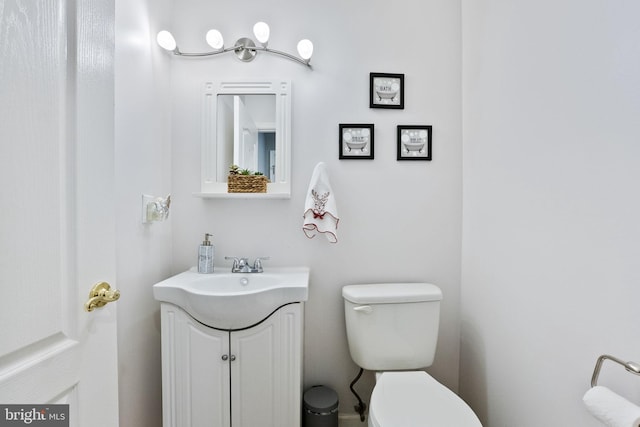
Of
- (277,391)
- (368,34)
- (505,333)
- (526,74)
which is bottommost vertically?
(277,391)

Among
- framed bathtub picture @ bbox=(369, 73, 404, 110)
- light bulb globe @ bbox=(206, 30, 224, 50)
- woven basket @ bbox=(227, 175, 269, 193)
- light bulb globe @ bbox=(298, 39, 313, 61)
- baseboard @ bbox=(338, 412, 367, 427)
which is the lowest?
baseboard @ bbox=(338, 412, 367, 427)

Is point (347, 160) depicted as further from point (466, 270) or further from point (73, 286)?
point (73, 286)

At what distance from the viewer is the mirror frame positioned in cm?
153

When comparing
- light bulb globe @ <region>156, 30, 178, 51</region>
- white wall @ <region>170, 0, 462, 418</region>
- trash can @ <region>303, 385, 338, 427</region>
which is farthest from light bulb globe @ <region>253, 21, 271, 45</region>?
trash can @ <region>303, 385, 338, 427</region>

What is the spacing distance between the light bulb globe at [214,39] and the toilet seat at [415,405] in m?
1.75

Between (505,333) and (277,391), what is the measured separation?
1.01 m

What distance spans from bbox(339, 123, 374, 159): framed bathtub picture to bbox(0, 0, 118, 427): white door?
105cm

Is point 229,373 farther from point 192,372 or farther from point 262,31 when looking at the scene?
point 262,31

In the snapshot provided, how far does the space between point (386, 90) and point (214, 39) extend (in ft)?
3.00

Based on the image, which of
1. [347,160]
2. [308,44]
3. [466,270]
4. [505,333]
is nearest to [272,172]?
[347,160]

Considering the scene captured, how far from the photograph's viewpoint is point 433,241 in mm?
1595

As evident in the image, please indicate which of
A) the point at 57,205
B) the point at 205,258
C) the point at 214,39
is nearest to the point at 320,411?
the point at 205,258

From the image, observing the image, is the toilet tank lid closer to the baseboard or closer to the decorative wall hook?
the baseboard

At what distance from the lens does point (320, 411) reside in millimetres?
1352
